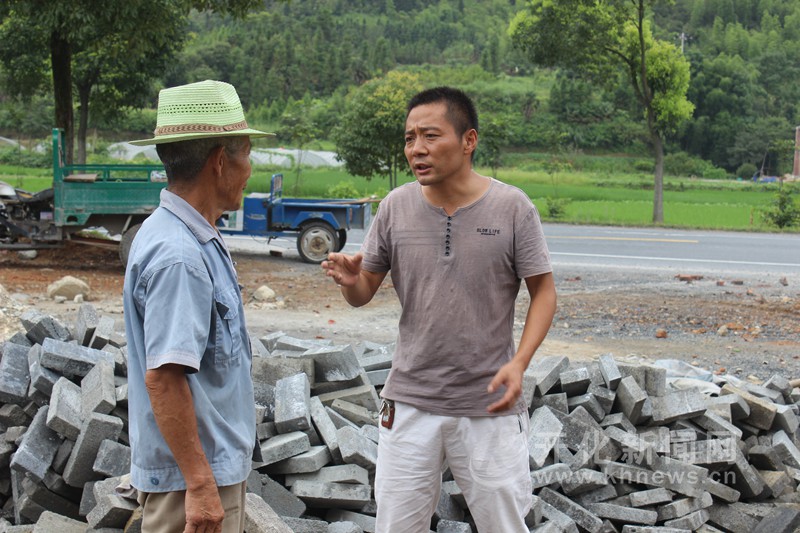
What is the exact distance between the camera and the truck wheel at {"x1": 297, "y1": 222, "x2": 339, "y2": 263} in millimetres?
13328

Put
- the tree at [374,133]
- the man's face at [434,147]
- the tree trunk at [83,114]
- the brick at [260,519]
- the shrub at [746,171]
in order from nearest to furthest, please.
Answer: the man's face at [434,147], the brick at [260,519], the tree trunk at [83,114], the tree at [374,133], the shrub at [746,171]

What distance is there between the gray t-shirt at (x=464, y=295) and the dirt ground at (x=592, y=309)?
16.3 feet

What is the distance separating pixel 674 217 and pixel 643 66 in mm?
5970

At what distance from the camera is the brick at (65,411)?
4.27 metres

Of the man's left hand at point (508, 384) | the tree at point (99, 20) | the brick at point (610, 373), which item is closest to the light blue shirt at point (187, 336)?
the man's left hand at point (508, 384)

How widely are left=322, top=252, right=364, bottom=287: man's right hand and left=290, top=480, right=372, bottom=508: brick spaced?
1.33 metres

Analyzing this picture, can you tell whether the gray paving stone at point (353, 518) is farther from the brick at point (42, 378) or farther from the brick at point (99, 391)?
the brick at point (42, 378)

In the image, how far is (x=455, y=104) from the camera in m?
3.29

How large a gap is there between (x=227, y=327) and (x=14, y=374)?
3.06 meters

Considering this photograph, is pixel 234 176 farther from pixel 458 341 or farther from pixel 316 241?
pixel 316 241

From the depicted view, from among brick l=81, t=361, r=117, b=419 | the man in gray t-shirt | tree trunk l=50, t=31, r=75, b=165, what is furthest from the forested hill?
the man in gray t-shirt

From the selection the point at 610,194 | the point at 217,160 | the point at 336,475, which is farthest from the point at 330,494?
the point at 610,194

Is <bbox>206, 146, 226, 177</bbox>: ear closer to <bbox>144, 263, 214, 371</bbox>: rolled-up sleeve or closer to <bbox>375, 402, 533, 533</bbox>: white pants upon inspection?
<bbox>144, 263, 214, 371</bbox>: rolled-up sleeve

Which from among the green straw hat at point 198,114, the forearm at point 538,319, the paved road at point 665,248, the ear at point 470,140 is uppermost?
the green straw hat at point 198,114
